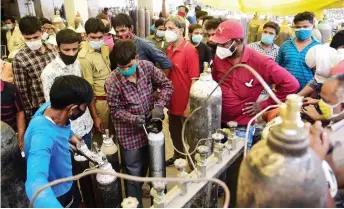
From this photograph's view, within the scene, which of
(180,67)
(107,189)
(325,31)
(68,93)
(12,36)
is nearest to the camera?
(68,93)

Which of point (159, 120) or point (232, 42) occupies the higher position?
point (232, 42)

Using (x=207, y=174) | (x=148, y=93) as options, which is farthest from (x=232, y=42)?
(x=207, y=174)

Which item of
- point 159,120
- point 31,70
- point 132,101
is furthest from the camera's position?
point 31,70

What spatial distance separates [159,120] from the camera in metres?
1.72

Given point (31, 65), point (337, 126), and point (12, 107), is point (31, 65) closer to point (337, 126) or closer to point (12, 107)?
point (12, 107)

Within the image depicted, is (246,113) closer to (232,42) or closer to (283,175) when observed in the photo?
(232,42)

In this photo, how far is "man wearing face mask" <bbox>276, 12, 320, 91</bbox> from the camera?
2.44 m

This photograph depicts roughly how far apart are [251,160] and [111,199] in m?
1.13

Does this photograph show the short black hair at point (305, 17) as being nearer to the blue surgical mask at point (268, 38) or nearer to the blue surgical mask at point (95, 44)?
the blue surgical mask at point (268, 38)

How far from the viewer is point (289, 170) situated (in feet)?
1.96

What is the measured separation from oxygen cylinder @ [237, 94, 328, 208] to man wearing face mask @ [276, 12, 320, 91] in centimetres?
202

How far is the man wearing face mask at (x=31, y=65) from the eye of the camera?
2.25 m

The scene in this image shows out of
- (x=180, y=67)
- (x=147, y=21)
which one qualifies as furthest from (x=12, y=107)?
(x=147, y=21)

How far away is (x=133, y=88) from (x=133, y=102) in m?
0.09
